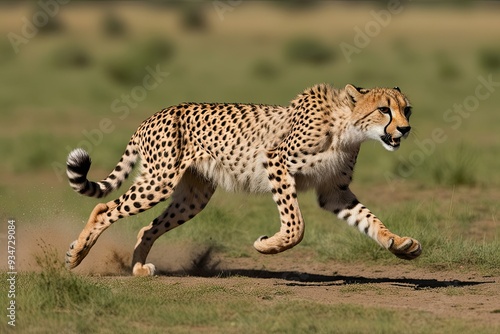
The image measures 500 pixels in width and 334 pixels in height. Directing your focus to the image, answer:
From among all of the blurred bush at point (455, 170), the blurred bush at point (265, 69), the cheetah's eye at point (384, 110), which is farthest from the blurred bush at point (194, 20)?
the cheetah's eye at point (384, 110)

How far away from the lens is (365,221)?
6.73 m

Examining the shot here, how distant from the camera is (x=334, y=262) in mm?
7680

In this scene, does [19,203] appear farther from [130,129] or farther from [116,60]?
[116,60]

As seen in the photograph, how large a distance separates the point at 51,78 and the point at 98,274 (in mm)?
15135

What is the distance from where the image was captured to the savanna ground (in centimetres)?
553

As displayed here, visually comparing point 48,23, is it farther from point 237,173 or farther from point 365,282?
point 365,282

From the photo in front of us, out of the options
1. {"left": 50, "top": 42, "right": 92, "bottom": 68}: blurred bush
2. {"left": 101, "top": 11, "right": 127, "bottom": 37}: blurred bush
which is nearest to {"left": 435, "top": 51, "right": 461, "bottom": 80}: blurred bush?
{"left": 50, "top": 42, "right": 92, "bottom": 68}: blurred bush

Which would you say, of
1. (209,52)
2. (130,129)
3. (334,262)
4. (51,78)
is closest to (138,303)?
(334,262)

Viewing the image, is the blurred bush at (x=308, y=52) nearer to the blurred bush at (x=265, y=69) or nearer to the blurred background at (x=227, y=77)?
the blurred background at (x=227, y=77)

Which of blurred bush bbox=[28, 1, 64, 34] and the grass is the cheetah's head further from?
blurred bush bbox=[28, 1, 64, 34]

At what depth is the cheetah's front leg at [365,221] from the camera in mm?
6355

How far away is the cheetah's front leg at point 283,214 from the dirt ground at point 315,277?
0.80 feet

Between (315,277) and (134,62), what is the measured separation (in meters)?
16.4

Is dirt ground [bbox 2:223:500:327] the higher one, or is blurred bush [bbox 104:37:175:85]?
blurred bush [bbox 104:37:175:85]
